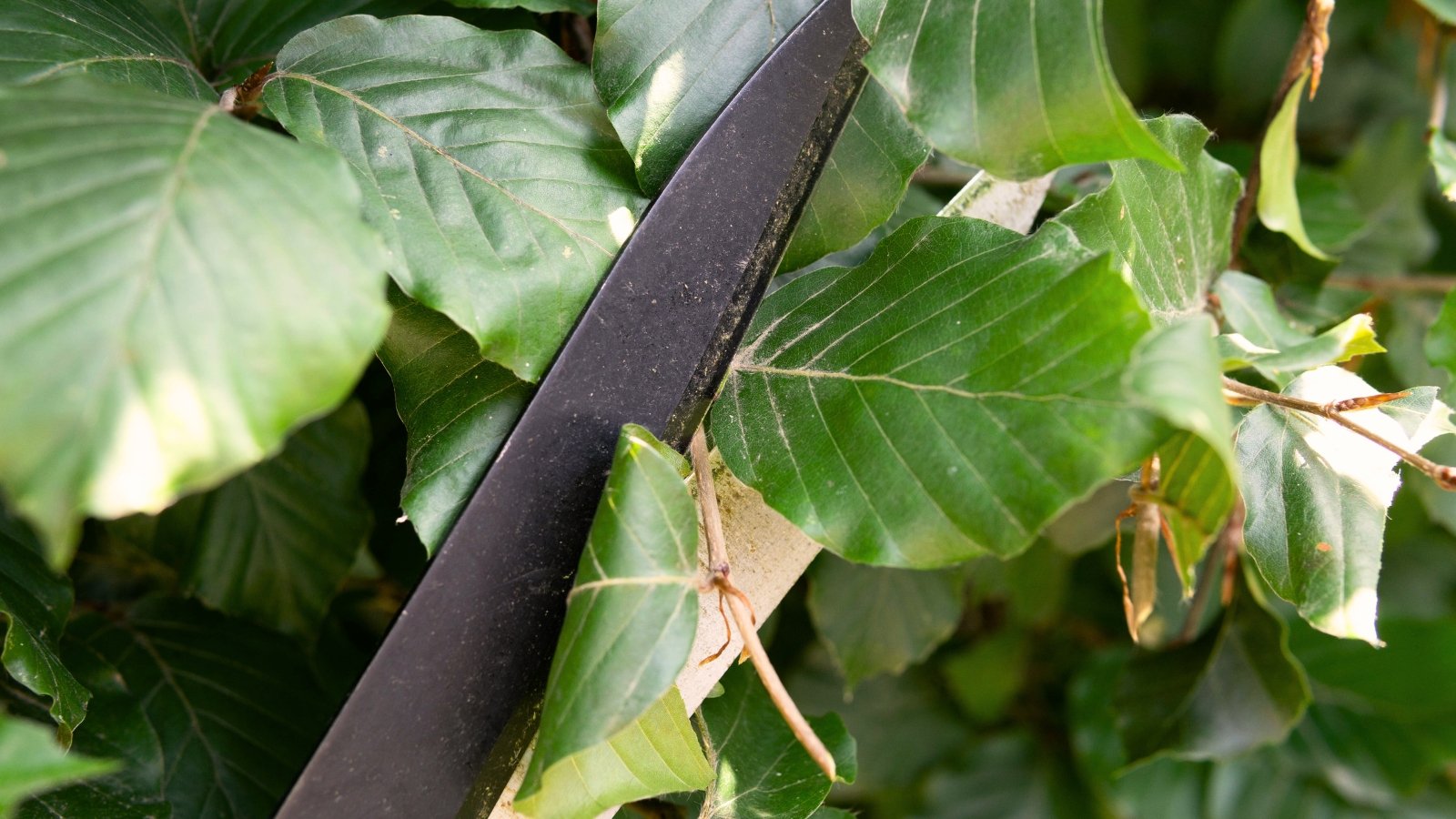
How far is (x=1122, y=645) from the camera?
1109 mm

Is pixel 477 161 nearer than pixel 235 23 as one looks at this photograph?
Yes

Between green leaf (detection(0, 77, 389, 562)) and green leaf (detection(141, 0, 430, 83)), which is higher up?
green leaf (detection(141, 0, 430, 83))

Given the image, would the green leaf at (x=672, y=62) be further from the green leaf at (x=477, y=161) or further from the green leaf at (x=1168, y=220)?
the green leaf at (x=1168, y=220)

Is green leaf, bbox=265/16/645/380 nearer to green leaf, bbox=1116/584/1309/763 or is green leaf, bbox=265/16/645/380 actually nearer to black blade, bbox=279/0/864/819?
black blade, bbox=279/0/864/819

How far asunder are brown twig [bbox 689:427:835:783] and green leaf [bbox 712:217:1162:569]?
2cm

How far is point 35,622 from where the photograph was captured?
449 millimetres

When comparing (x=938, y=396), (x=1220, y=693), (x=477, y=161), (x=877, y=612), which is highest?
(x=477, y=161)

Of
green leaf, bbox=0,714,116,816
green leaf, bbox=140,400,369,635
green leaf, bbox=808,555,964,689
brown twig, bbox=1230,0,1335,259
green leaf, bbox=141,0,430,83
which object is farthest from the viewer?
green leaf, bbox=808,555,964,689

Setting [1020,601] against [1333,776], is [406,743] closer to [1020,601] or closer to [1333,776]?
[1020,601]

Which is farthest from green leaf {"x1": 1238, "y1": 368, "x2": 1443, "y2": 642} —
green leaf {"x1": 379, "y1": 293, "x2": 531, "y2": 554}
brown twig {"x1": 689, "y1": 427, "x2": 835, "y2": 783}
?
green leaf {"x1": 379, "y1": 293, "x2": 531, "y2": 554}

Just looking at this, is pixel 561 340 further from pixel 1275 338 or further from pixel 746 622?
pixel 1275 338

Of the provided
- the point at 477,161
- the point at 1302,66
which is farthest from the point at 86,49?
the point at 1302,66

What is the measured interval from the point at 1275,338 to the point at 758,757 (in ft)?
1.19

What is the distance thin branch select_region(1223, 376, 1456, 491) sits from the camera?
0.40 m
